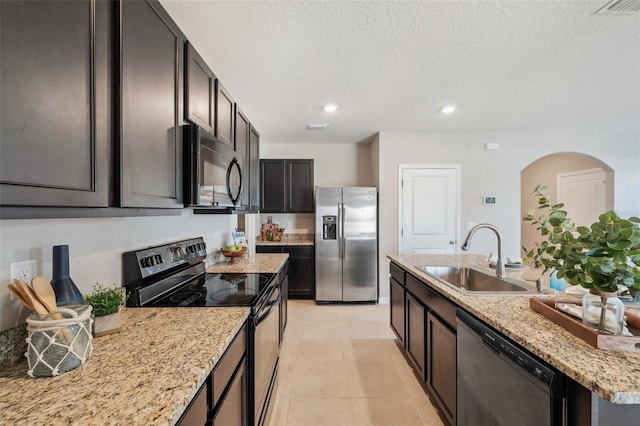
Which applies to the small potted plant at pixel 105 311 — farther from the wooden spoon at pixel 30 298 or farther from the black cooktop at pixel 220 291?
the black cooktop at pixel 220 291

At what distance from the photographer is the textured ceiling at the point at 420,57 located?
1.60 m

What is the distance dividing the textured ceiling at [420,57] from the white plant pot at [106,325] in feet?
5.28

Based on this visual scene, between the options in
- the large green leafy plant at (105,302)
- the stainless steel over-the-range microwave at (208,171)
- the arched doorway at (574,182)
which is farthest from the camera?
the arched doorway at (574,182)

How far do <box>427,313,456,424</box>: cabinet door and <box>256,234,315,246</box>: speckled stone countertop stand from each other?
8.36 ft

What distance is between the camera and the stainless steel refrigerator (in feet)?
13.1

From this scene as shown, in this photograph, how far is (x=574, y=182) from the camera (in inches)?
183

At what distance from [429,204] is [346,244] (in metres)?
1.34

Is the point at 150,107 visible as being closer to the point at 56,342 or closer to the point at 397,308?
the point at 56,342

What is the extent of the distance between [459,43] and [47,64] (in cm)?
216

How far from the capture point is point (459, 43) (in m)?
1.87

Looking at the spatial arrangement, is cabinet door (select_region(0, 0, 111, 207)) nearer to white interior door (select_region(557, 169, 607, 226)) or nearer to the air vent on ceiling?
the air vent on ceiling

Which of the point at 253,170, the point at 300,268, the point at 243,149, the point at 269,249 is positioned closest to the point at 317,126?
the point at 253,170

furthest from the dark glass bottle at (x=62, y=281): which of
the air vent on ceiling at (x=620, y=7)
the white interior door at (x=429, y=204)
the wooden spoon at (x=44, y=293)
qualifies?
the white interior door at (x=429, y=204)

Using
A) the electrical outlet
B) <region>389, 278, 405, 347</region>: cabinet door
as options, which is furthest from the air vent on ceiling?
the electrical outlet
